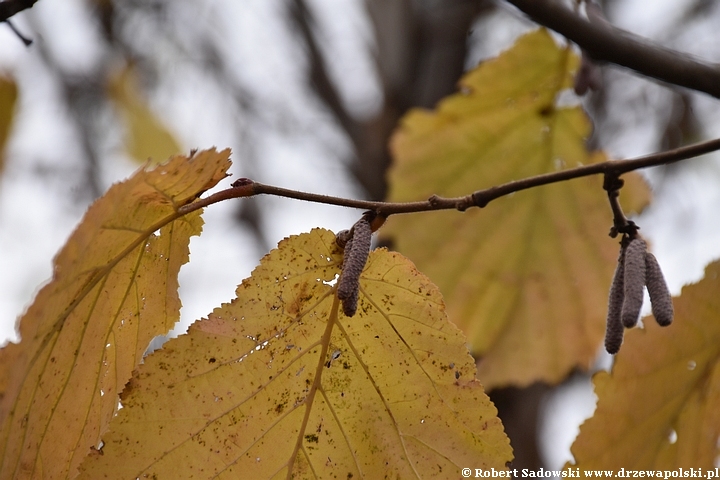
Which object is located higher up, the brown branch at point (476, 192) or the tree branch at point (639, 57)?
the tree branch at point (639, 57)

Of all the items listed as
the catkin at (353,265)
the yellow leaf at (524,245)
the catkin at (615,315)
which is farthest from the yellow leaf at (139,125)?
the catkin at (615,315)

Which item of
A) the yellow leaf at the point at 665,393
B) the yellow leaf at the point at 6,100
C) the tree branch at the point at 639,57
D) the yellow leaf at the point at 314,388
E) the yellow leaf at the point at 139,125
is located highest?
the yellow leaf at the point at 139,125

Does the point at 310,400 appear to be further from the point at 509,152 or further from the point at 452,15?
the point at 452,15

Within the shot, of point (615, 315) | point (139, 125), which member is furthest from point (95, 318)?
point (139, 125)

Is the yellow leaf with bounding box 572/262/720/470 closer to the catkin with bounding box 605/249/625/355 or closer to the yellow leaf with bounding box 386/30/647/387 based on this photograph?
the catkin with bounding box 605/249/625/355

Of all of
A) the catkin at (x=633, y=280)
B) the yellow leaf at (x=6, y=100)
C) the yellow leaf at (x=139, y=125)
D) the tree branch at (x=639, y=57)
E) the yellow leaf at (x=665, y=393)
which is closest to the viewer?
the catkin at (x=633, y=280)

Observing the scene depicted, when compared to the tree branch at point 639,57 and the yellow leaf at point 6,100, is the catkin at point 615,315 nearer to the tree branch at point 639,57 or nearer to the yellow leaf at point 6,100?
the tree branch at point 639,57

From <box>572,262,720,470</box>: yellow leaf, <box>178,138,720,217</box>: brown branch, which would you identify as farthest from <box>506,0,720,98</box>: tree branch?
<box>572,262,720,470</box>: yellow leaf

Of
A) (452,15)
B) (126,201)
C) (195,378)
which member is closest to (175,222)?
(126,201)
